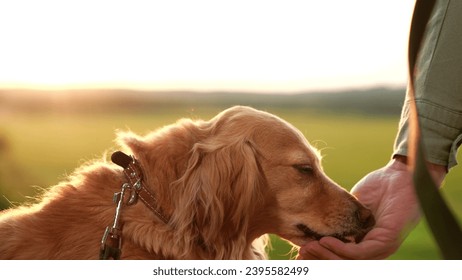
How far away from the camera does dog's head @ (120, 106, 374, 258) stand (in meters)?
3.02

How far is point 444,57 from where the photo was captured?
243 centimetres

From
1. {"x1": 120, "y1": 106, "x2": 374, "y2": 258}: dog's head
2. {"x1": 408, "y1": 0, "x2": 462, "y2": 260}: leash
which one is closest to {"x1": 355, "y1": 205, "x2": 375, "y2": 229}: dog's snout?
{"x1": 120, "y1": 106, "x2": 374, "y2": 258}: dog's head

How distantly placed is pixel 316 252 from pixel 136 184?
3.02ft

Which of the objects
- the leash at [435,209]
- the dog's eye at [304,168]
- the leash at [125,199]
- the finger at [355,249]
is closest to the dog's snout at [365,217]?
the finger at [355,249]

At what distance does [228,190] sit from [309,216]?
42 cm

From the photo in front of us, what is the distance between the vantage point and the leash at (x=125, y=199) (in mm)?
2805

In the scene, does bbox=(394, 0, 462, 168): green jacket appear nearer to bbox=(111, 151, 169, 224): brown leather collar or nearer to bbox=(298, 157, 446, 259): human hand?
bbox=(298, 157, 446, 259): human hand

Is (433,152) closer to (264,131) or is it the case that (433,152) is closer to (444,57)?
(444,57)

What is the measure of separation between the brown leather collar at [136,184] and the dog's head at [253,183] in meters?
0.09

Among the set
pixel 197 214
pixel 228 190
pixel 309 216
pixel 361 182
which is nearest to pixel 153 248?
pixel 197 214

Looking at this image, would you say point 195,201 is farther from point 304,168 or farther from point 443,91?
point 443,91

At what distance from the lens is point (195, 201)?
9.68ft

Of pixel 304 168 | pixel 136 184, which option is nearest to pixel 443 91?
pixel 304 168

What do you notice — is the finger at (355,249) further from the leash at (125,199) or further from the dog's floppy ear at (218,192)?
the leash at (125,199)
